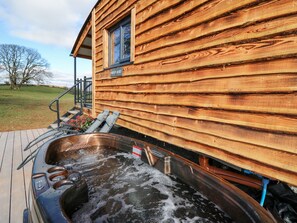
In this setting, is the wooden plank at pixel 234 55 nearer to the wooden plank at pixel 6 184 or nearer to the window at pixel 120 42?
the window at pixel 120 42

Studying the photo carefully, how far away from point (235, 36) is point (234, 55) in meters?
0.21

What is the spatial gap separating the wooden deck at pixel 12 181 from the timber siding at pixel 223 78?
209 centimetres

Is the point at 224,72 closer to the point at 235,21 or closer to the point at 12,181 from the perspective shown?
the point at 235,21

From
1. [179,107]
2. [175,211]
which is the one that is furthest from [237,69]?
[175,211]

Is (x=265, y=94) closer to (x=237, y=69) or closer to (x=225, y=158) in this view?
(x=237, y=69)

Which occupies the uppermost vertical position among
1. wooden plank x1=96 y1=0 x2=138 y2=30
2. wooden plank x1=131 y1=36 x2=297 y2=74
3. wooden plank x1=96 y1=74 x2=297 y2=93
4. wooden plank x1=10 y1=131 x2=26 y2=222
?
wooden plank x1=96 y1=0 x2=138 y2=30

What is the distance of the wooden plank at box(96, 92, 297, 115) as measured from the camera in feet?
5.25

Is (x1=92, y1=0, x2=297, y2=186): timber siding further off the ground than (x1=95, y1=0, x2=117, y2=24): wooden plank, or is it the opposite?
(x1=95, y1=0, x2=117, y2=24): wooden plank

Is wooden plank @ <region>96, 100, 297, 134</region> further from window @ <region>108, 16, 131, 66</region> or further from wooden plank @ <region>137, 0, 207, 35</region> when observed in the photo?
window @ <region>108, 16, 131, 66</region>

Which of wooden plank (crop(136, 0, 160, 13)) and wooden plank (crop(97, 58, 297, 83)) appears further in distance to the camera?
wooden plank (crop(136, 0, 160, 13))

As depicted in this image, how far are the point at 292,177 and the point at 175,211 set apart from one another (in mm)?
1126

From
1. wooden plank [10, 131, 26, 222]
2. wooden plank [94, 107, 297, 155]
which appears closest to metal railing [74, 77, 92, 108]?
wooden plank [10, 131, 26, 222]

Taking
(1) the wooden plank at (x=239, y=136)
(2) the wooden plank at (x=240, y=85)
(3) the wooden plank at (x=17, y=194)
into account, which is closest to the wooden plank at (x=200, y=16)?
(2) the wooden plank at (x=240, y=85)

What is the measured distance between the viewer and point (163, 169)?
232 centimetres
